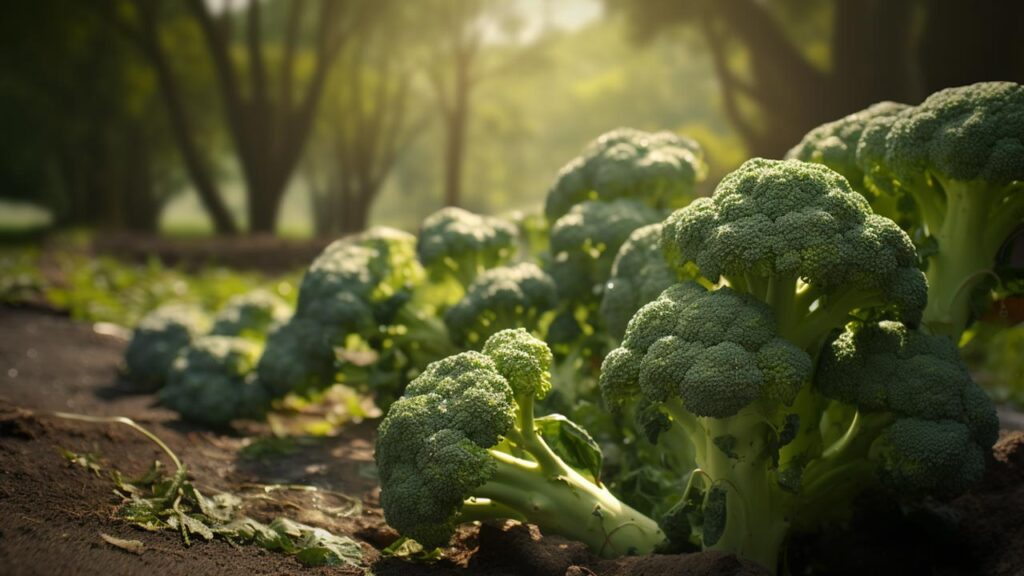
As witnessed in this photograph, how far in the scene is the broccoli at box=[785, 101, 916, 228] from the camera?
3.69m

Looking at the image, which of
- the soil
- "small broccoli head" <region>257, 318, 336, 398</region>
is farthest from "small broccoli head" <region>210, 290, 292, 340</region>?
the soil

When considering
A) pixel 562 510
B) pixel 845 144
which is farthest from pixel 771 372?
pixel 845 144

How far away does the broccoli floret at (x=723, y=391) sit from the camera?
8.86ft

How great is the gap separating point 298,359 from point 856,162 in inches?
127

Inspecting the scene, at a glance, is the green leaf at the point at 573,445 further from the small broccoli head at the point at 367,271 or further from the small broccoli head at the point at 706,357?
the small broccoli head at the point at 367,271

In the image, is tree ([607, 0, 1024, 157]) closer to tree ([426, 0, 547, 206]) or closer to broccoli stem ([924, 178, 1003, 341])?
tree ([426, 0, 547, 206])

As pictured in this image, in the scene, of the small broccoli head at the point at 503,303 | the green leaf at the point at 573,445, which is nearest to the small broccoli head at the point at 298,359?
the small broccoli head at the point at 503,303

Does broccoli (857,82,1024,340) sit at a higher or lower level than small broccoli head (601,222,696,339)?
higher

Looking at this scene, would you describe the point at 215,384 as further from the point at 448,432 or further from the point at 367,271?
the point at 448,432

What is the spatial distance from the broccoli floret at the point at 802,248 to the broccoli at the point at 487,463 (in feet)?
2.53

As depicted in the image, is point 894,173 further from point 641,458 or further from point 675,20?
point 675,20

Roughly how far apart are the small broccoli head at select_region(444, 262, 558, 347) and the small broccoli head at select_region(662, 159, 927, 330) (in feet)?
5.28

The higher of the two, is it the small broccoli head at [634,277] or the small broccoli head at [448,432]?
the small broccoli head at [634,277]

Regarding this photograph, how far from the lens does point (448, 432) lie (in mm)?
3000
